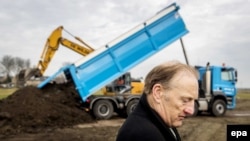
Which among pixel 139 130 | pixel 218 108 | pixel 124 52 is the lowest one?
pixel 218 108

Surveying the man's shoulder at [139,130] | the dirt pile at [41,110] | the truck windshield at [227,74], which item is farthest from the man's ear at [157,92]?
the truck windshield at [227,74]

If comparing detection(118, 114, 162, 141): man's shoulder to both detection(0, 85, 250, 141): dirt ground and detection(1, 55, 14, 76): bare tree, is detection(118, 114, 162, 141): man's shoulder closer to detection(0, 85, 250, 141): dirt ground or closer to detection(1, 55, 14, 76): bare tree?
detection(0, 85, 250, 141): dirt ground

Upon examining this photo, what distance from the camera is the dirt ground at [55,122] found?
1155 centimetres

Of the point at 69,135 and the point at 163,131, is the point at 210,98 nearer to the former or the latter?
the point at 69,135

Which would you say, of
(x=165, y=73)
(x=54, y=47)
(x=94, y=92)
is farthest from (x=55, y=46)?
(x=165, y=73)

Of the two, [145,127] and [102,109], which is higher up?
[145,127]

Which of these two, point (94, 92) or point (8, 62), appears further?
point (8, 62)

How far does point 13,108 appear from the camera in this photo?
14.1 meters

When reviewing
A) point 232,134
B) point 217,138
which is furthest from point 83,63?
point 232,134

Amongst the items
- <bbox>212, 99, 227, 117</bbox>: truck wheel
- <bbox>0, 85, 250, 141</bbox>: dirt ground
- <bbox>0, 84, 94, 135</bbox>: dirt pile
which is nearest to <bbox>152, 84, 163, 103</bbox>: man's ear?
<bbox>0, 85, 250, 141</bbox>: dirt ground

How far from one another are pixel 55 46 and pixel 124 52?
14.0 feet

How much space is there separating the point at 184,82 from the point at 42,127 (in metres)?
12.3

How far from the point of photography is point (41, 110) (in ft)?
46.3

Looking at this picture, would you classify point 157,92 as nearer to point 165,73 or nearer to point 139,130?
point 165,73
